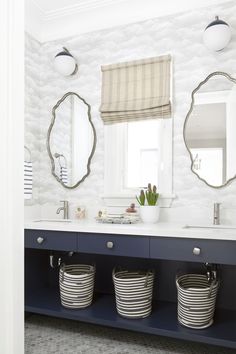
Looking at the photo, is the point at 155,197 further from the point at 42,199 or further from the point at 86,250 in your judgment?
the point at 42,199

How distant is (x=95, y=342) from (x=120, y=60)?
2222mm

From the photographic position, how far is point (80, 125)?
2.89 meters

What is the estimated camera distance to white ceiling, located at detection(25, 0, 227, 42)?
2609mm

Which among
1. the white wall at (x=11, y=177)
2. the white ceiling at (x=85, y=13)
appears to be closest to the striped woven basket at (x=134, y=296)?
the white wall at (x=11, y=177)

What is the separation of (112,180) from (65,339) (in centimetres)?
126

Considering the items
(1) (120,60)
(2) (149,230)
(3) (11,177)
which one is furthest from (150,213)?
(3) (11,177)

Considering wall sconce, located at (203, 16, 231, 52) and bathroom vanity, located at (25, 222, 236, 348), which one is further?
wall sconce, located at (203, 16, 231, 52)

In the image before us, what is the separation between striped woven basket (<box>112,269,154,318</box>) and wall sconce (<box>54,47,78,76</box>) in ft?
6.00

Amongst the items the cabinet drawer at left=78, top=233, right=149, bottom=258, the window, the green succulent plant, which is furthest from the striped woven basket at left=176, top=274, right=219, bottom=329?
the window

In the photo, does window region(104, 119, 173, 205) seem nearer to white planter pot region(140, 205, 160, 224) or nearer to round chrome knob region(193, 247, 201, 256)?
white planter pot region(140, 205, 160, 224)

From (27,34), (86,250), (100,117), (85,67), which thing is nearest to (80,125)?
(100,117)

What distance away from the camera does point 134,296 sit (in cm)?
216

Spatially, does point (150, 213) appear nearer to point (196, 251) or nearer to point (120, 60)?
point (196, 251)

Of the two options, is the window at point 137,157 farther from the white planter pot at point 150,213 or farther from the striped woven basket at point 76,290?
the striped woven basket at point 76,290
